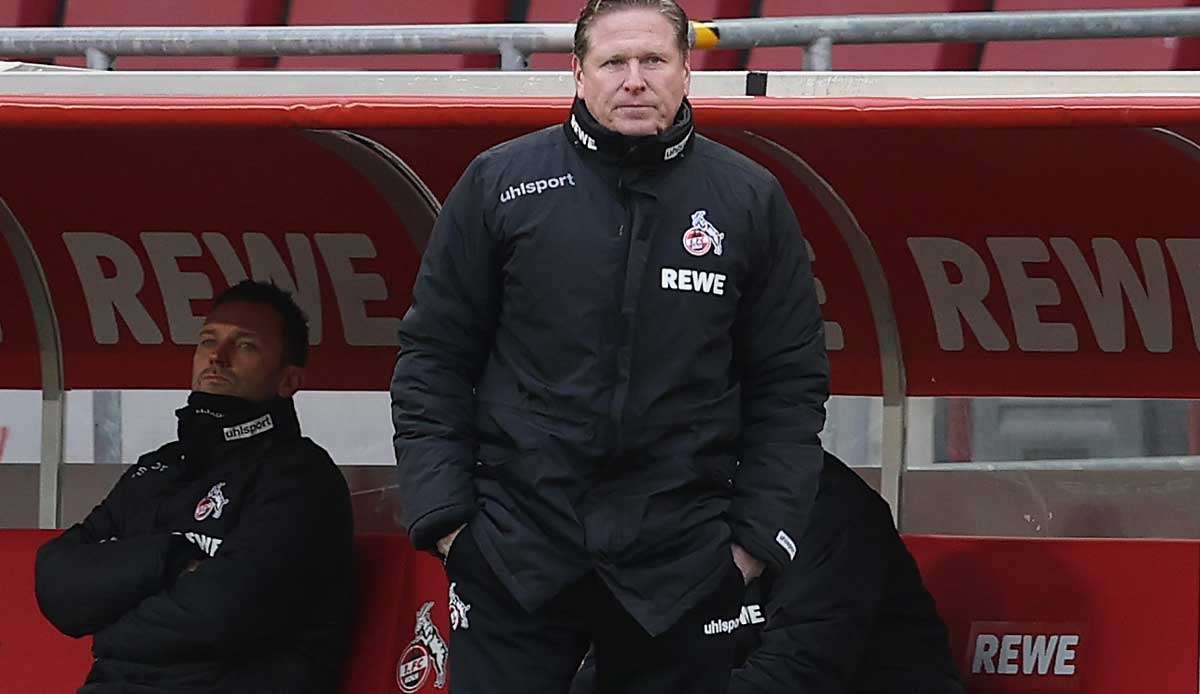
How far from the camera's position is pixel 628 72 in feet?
10.3

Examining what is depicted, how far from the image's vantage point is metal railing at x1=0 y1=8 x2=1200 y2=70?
13.0 ft

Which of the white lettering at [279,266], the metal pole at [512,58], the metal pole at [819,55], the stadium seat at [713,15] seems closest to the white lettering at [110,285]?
the white lettering at [279,266]

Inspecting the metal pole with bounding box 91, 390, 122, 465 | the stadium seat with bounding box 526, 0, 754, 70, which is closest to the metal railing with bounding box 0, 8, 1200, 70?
the metal pole with bounding box 91, 390, 122, 465

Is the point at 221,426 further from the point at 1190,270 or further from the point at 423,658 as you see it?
the point at 1190,270

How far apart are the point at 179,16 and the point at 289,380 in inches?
112

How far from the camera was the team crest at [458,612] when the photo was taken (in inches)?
127

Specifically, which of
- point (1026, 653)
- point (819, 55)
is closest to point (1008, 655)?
point (1026, 653)

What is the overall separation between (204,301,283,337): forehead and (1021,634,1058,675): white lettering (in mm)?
1801

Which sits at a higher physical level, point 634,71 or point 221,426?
point 634,71

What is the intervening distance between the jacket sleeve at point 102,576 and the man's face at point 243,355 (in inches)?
15.7

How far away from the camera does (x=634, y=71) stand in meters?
3.14

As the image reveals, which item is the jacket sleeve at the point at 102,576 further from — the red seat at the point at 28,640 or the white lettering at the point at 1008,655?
the white lettering at the point at 1008,655

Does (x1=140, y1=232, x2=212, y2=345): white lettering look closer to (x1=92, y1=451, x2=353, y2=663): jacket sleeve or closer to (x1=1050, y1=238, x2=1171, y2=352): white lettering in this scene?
(x1=92, y1=451, x2=353, y2=663): jacket sleeve

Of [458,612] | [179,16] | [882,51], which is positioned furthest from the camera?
[179,16]
